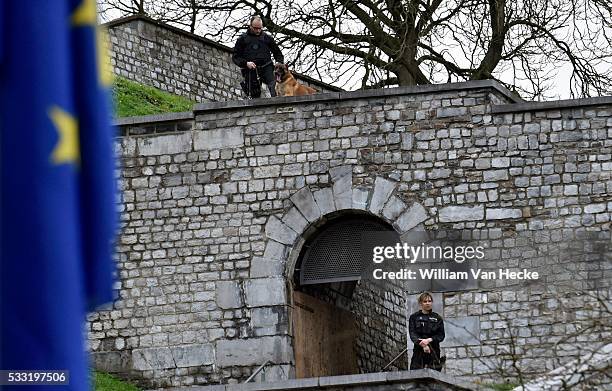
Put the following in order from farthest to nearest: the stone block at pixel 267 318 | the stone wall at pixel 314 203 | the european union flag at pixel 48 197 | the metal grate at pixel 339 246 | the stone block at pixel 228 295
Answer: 1. the metal grate at pixel 339 246
2. the stone block at pixel 228 295
3. the stone block at pixel 267 318
4. the stone wall at pixel 314 203
5. the european union flag at pixel 48 197

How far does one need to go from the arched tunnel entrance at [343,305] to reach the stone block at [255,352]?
0.21 meters

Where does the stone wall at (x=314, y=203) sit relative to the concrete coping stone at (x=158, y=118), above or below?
below

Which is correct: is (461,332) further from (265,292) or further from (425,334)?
(265,292)

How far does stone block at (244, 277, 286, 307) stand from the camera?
15820 mm

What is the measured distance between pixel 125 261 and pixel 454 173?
3688 mm

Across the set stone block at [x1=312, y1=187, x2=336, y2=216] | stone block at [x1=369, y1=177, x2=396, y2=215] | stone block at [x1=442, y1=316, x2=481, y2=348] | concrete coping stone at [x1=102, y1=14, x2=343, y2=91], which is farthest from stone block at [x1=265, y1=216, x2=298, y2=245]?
concrete coping stone at [x1=102, y1=14, x2=343, y2=91]

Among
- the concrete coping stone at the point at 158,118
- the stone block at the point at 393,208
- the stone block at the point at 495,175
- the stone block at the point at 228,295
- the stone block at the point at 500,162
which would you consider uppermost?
the concrete coping stone at the point at 158,118

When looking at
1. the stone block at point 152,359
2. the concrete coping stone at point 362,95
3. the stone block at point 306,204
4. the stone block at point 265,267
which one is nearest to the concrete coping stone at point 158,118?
the concrete coping stone at point 362,95

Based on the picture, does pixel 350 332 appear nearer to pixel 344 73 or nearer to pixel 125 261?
pixel 125 261

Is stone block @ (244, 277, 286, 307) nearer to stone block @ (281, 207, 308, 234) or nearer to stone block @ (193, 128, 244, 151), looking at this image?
stone block @ (281, 207, 308, 234)

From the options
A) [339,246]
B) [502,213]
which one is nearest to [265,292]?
[339,246]

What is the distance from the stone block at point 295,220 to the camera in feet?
52.5

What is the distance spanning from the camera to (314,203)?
1603 centimetres

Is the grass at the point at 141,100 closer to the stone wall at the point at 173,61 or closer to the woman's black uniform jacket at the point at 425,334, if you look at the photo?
the stone wall at the point at 173,61
